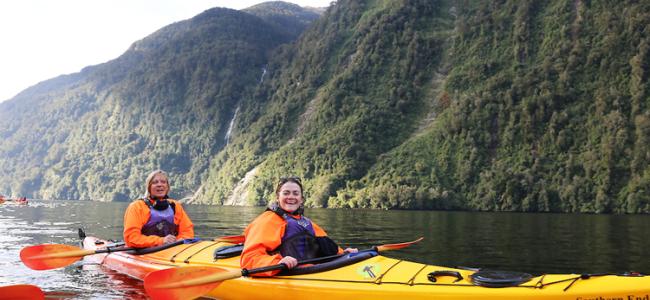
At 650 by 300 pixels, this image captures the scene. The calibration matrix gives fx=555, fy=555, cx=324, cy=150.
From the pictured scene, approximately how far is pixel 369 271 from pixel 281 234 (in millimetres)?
1461

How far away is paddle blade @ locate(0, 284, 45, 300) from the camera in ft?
22.8

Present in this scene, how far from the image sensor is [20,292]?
708 cm

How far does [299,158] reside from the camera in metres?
102

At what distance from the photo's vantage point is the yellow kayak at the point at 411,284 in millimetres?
6672

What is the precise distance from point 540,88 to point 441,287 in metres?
85.2

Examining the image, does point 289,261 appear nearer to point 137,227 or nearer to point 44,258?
point 137,227

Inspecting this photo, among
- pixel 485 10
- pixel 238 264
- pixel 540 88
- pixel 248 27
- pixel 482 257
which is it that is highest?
pixel 248 27

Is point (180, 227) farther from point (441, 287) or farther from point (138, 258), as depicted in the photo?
point (441, 287)

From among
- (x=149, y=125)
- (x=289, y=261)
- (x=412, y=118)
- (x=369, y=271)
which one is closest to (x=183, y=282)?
(x=289, y=261)

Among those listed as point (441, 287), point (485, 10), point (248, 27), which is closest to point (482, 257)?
point (441, 287)

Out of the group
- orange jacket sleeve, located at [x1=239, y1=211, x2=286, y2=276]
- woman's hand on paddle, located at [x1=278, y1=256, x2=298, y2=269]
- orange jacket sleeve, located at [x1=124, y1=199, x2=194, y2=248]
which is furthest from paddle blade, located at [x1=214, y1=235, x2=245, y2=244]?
woman's hand on paddle, located at [x1=278, y1=256, x2=298, y2=269]

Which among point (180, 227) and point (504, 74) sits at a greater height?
point (504, 74)

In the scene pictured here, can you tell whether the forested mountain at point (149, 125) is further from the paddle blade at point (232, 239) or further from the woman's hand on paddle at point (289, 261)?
the woman's hand on paddle at point (289, 261)

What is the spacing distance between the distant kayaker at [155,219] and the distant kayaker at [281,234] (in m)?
3.98
